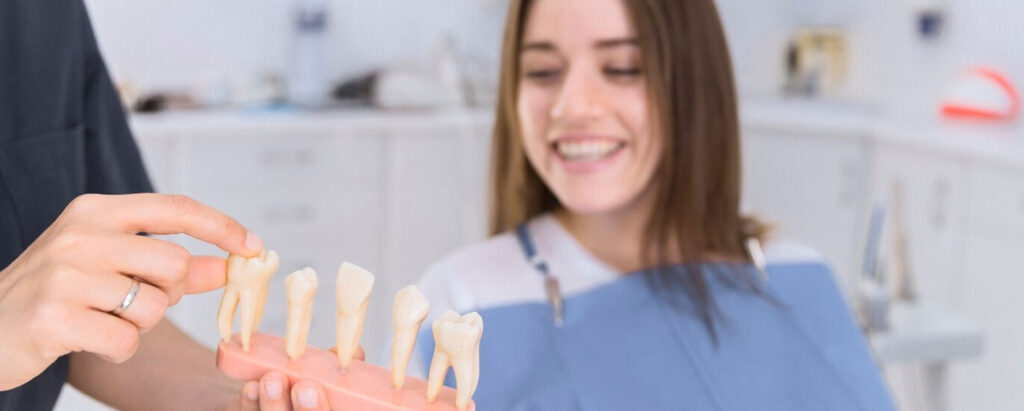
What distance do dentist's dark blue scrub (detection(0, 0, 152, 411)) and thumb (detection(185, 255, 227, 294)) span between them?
0.26m

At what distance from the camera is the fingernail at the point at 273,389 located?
74 cm

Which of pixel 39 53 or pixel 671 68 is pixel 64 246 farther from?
pixel 671 68

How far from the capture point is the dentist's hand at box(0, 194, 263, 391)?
56 cm

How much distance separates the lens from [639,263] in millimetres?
1427

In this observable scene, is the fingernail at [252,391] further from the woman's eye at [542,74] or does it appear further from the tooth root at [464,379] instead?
the woman's eye at [542,74]

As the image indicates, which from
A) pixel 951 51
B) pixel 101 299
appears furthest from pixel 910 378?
pixel 101 299

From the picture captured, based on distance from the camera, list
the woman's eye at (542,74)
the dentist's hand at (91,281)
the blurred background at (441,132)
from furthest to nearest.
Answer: the blurred background at (441,132), the woman's eye at (542,74), the dentist's hand at (91,281)

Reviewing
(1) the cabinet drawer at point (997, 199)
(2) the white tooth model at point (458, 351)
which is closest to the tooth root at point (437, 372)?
Result: (2) the white tooth model at point (458, 351)

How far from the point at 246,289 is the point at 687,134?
2.50 feet

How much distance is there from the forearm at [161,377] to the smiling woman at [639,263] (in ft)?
1.27

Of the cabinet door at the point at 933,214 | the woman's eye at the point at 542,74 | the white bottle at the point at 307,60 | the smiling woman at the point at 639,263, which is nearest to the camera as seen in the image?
the smiling woman at the point at 639,263

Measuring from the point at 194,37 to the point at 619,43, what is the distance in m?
2.58

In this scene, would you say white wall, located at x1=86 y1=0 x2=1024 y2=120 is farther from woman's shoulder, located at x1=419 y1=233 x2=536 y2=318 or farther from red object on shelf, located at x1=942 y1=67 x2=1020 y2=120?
woman's shoulder, located at x1=419 y1=233 x2=536 y2=318

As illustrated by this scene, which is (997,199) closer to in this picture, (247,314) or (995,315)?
(995,315)
